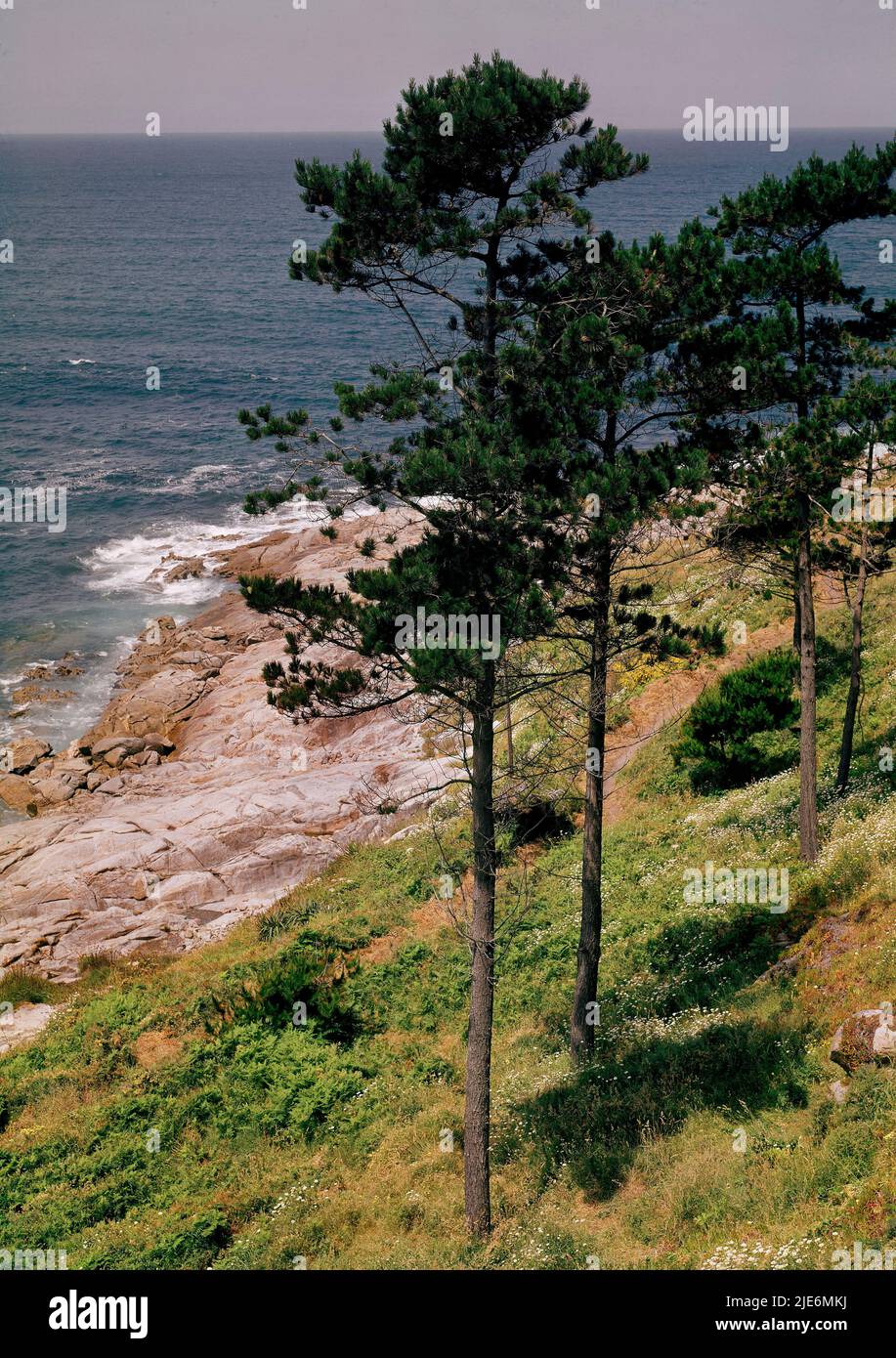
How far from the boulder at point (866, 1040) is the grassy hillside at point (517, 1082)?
0.35m

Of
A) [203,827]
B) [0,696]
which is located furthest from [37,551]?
[203,827]

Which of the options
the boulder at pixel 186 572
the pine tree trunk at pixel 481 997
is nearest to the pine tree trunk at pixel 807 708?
the pine tree trunk at pixel 481 997

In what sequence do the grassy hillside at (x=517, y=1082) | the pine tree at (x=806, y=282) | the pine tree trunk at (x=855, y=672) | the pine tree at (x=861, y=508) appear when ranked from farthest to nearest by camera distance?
the pine tree trunk at (x=855, y=672) < the pine tree at (x=861, y=508) < the pine tree at (x=806, y=282) < the grassy hillside at (x=517, y=1082)

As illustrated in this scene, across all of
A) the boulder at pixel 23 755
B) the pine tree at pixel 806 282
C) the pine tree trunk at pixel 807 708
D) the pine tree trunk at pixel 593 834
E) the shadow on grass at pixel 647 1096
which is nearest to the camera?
the shadow on grass at pixel 647 1096

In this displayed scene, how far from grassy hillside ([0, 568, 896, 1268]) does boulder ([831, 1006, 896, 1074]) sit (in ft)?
1.14

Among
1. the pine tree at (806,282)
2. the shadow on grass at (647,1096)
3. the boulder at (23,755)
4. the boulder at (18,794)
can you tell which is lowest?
the boulder at (18,794)

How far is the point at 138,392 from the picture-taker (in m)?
78.6

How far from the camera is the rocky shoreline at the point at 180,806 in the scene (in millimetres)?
26516

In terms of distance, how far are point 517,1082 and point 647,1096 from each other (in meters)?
2.86

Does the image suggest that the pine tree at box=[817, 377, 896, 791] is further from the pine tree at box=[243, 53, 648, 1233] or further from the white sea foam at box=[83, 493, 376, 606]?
the white sea foam at box=[83, 493, 376, 606]

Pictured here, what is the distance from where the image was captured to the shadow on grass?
13.4m

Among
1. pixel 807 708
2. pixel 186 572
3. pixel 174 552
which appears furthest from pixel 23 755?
pixel 807 708

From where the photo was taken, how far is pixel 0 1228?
49.0ft

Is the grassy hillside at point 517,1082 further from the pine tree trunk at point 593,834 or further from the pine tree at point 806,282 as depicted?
the pine tree at point 806,282
